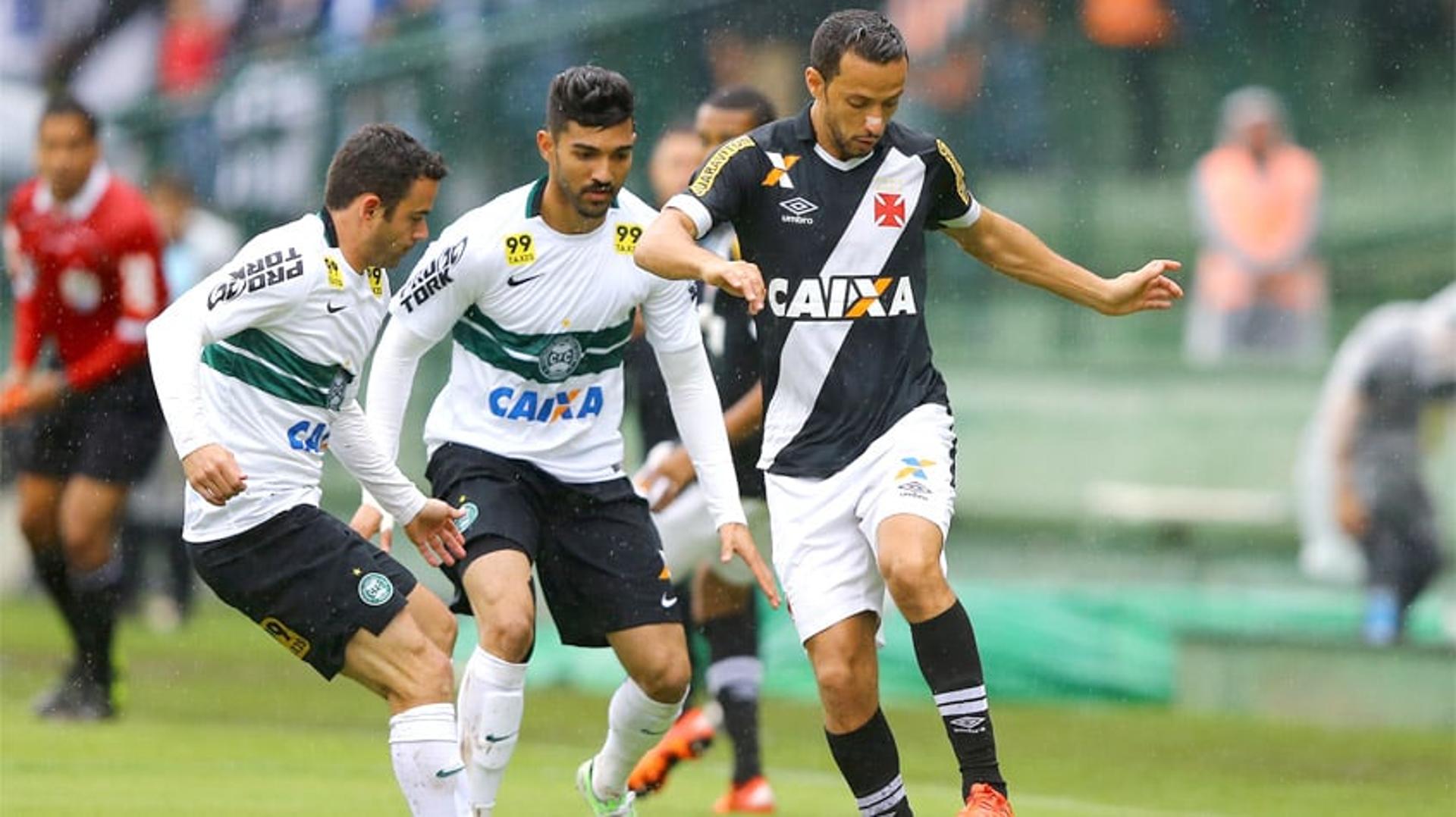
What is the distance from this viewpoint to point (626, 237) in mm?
7570

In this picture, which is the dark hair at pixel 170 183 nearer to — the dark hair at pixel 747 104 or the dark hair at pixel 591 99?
the dark hair at pixel 747 104

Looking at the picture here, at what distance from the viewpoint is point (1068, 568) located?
486 inches

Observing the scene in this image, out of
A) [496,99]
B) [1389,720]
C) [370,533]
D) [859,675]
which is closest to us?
[859,675]

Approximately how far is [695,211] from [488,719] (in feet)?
5.39

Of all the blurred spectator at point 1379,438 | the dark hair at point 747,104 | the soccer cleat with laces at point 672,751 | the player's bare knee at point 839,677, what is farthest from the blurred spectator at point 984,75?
the player's bare knee at point 839,677

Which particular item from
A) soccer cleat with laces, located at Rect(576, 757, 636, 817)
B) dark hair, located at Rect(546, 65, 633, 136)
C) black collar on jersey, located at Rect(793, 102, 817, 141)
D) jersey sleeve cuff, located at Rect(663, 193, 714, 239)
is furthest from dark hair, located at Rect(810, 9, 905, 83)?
soccer cleat with laces, located at Rect(576, 757, 636, 817)

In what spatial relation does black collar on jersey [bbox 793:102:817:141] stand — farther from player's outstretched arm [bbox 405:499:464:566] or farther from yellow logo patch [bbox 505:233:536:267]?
player's outstretched arm [bbox 405:499:464:566]

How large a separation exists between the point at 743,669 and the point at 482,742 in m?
1.81

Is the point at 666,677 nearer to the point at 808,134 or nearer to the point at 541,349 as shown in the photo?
the point at 541,349

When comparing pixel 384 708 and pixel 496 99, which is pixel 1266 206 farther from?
pixel 384 708

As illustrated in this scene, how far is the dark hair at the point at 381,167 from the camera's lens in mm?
6672

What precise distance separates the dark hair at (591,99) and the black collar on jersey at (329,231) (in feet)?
2.59

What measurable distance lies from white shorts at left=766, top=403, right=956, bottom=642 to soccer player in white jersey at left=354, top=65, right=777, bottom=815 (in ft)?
1.40

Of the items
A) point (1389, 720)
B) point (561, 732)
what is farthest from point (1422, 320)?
point (561, 732)
